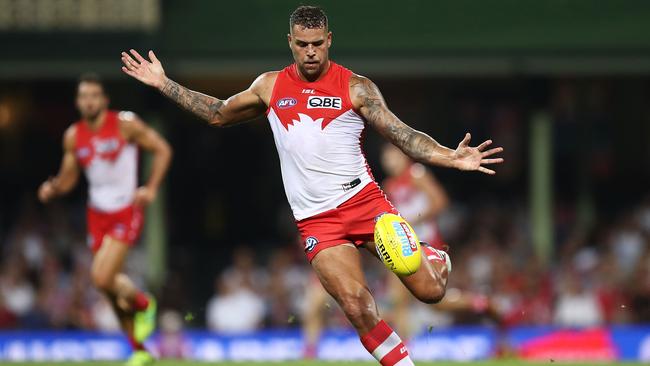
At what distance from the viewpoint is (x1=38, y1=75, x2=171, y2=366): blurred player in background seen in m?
12.4

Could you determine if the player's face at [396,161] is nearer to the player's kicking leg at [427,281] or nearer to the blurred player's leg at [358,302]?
the player's kicking leg at [427,281]

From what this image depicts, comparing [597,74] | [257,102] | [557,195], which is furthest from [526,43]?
[257,102]

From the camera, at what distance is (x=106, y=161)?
12727 millimetres

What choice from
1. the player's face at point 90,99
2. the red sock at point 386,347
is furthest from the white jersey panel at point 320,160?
the player's face at point 90,99

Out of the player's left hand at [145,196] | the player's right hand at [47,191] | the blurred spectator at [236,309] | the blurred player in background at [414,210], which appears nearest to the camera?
the player's left hand at [145,196]

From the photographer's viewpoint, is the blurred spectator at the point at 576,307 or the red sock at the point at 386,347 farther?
the blurred spectator at the point at 576,307

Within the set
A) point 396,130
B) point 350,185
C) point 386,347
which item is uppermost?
point 396,130

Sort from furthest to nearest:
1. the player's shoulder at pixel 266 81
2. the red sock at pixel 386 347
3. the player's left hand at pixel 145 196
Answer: the player's left hand at pixel 145 196 → the player's shoulder at pixel 266 81 → the red sock at pixel 386 347

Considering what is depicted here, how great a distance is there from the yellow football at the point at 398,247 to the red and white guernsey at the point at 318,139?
1.62 ft

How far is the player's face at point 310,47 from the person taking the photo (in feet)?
30.8

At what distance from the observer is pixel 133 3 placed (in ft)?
60.2

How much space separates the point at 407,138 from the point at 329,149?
60 cm

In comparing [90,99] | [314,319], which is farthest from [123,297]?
[314,319]

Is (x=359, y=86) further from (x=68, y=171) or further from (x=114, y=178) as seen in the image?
(x=68, y=171)
